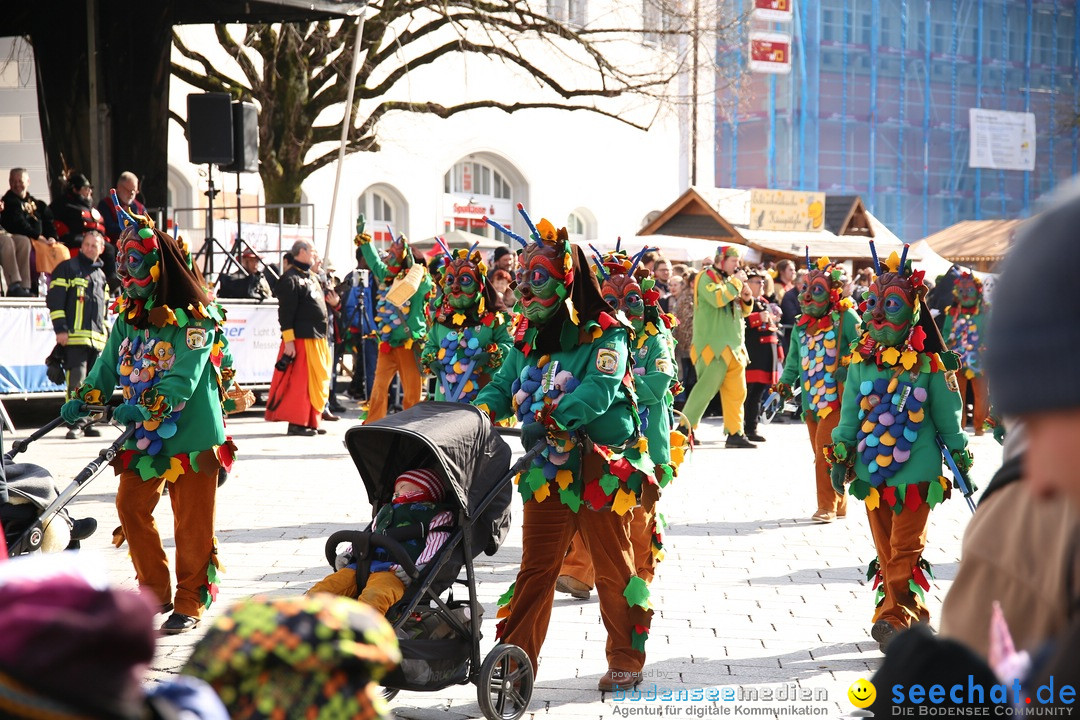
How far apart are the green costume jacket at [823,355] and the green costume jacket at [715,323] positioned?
3.09 metres

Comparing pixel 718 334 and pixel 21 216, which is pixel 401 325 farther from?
pixel 21 216

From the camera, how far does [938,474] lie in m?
6.27

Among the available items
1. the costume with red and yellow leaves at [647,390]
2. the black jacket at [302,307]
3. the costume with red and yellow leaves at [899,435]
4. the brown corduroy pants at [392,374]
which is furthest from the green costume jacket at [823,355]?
the black jacket at [302,307]

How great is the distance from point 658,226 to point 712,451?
47.9 feet

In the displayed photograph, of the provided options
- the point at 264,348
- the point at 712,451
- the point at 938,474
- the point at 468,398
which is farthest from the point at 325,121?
the point at 938,474

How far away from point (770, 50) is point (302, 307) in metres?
22.5

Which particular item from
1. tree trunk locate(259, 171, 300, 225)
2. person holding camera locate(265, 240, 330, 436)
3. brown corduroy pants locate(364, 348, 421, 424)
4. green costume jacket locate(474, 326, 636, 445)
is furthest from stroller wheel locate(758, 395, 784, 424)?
green costume jacket locate(474, 326, 636, 445)

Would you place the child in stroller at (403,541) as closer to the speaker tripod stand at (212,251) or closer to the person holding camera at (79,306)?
the person holding camera at (79,306)

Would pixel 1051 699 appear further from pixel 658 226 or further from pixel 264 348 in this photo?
pixel 658 226

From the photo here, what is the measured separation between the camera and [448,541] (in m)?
4.82

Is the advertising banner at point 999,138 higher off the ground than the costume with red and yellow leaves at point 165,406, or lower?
higher

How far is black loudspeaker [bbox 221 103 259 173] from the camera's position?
53.6 ft

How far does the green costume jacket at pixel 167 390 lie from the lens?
6.28 m

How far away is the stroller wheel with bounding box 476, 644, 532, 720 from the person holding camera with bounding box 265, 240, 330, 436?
29.5 ft
